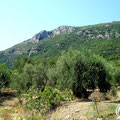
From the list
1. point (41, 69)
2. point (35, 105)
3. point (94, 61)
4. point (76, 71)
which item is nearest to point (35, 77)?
point (41, 69)

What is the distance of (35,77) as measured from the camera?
80.3ft

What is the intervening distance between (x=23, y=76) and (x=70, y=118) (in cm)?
1784

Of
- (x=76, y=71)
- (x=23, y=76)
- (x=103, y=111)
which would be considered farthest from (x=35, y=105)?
(x=23, y=76)

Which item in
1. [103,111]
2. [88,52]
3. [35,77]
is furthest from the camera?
[35,77]

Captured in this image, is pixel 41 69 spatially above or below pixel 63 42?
below

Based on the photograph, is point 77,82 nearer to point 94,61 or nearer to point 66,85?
point 66,85

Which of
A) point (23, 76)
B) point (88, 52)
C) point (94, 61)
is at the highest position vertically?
point (88, 52)

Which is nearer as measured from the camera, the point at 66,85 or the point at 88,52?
the point at 66,85

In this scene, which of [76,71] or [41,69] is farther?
[41,69]

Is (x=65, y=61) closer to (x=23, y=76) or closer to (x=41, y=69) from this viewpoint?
(x=41, y=69)

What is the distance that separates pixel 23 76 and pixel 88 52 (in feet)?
46.8

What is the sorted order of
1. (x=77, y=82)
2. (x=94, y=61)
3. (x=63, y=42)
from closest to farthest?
(x=77, y=82)
(x=94, y=61)
(x=63, y=42)

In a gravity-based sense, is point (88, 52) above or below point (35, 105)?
above

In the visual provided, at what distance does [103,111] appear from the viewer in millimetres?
10875
